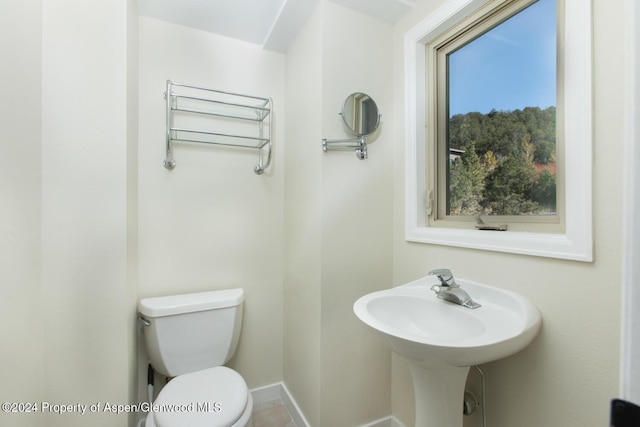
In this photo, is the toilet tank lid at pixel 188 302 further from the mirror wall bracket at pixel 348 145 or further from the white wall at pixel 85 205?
the mirror wall bracket at pixel 348 145

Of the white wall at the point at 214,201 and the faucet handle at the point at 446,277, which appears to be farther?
the white wall at the point at 214,201

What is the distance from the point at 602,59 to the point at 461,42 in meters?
0.63

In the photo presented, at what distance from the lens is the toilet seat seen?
97 centimetres

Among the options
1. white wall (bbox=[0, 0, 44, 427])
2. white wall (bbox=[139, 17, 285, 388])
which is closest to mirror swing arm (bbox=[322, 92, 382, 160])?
white wall (bbox=[139, 17, 285, 388])

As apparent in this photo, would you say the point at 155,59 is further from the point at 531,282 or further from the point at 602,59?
the point at 531,282

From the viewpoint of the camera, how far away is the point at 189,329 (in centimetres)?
133

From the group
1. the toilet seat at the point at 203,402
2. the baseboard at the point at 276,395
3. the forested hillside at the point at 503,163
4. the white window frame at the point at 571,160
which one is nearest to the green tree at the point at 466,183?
the forested hillside at the point at 503,163

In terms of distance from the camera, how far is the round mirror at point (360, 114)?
51.1 inches

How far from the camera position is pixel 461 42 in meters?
1.22

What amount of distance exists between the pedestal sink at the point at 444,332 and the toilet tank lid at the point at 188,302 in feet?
2.52

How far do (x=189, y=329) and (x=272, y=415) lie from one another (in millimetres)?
746

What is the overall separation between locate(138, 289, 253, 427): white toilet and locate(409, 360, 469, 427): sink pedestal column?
27.0 inches

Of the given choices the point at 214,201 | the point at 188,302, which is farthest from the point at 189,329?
the point at 214,201

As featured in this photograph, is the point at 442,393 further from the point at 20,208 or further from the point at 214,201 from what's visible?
the point at 20,208
